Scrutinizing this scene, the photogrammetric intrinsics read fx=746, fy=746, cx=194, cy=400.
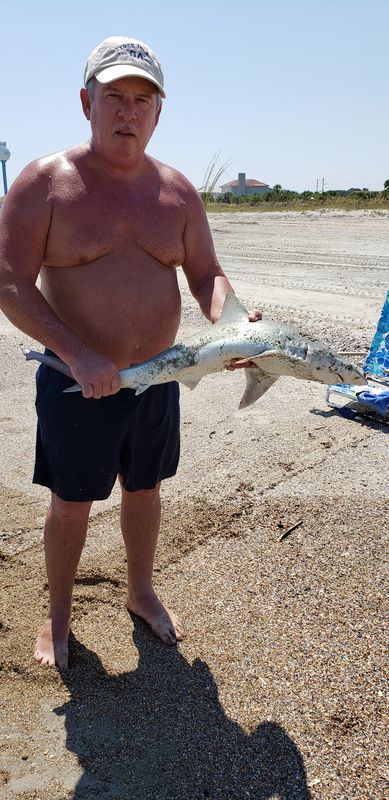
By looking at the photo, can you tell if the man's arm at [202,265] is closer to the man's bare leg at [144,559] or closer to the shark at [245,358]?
the shark at [245,358]

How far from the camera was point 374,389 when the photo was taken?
18.9 ft

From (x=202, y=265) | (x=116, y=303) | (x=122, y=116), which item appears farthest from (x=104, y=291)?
(x=122, y=116)

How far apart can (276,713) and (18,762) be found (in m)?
0.93

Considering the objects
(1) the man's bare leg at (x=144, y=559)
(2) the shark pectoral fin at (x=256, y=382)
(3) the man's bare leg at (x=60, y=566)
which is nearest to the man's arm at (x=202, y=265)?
(2) the shark pectoral fin at (x=256, y=382)

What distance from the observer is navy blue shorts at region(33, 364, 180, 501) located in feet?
9.30

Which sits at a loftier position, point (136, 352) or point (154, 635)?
point (136, 352)

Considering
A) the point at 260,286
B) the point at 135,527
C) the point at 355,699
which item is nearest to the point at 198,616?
the point at 135,527

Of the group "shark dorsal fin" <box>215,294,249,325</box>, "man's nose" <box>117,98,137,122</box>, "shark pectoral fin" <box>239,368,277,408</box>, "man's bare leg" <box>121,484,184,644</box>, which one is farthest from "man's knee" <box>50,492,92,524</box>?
"man's nose" <box>117,98,137,122</box>

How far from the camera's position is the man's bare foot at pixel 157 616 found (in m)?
3.22

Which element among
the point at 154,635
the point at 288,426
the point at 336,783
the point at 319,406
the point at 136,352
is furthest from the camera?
the point at 319,406

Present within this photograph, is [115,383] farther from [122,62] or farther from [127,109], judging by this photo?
[122,62]

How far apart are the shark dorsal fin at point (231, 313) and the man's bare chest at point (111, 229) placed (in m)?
0.32

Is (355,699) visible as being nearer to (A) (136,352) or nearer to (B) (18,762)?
(B) (18,762)

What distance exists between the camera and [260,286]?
1132 cm
